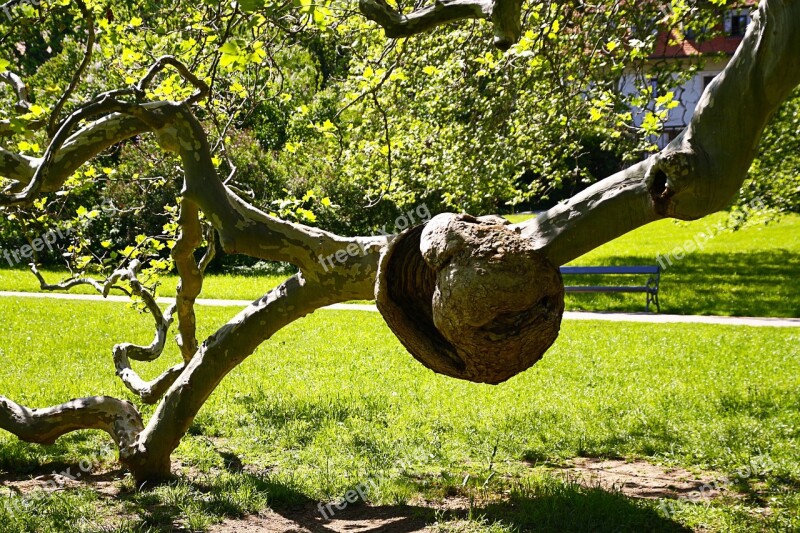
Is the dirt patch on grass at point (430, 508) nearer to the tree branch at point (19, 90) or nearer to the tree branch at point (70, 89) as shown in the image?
the tree branch at point (70, 89)

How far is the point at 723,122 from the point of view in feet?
10.2

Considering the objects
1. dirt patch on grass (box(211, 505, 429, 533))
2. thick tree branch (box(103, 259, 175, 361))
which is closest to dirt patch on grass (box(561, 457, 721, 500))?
dirt patch on grass (box(211, 505, 429, 533))

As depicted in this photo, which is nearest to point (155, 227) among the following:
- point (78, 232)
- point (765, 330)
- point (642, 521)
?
point (78, 232)

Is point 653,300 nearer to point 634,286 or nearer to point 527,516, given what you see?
point 634,286

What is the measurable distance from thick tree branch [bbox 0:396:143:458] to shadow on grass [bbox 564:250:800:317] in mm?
10148

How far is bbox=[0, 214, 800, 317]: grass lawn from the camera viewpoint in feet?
45.8

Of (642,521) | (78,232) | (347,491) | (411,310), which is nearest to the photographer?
(411,310)

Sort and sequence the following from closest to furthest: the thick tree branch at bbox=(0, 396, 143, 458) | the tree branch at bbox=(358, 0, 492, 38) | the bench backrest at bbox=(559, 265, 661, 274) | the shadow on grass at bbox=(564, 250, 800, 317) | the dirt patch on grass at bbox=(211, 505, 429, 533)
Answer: the tree branch at bbox=(358, 0, 492, 38) < the dirt patch on grass at bbox=(211, 505, 429, 533) < the thick tree branch at bbox=(0, 396, 143, 458) < the shadow on grass at bbox=(564, 250, 800, 317) < the bench backrest at bbox=(559, 265, 661, 274)

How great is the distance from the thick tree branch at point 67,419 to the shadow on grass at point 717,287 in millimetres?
10148

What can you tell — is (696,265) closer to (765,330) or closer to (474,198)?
(765,330)

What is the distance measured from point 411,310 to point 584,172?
20.0ft

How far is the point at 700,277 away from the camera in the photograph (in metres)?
17.1

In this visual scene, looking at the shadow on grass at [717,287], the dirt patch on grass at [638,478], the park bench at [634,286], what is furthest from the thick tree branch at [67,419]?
the park bench at [634,286]

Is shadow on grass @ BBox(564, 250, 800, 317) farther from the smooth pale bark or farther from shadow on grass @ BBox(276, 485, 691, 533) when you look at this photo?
the smooth pale bark
